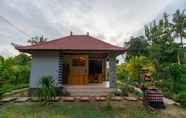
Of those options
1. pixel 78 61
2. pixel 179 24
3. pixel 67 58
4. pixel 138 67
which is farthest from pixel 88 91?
pixel 179 24

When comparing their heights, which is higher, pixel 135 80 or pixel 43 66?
pixel 43 66

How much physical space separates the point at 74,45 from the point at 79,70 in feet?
7.58

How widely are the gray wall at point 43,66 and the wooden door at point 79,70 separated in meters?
2.06

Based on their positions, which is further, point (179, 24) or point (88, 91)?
point (179, 24)

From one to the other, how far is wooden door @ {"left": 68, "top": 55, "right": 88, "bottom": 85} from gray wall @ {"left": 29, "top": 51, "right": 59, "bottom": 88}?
206 cm

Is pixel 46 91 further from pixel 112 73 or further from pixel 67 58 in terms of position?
pixel 67 58

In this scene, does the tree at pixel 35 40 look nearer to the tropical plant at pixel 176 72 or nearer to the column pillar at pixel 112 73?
the column pillar at pixel 112 73

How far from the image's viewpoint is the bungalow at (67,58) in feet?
32.7

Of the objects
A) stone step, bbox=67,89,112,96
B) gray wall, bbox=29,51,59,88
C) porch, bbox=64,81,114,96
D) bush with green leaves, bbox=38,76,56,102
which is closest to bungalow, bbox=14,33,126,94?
gray wall, bbox=29,51,59,88

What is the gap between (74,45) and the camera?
34.6 ft

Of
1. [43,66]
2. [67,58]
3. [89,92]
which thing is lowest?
[89,92]

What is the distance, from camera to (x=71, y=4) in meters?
12.3

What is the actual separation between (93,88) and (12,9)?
28.2 ft

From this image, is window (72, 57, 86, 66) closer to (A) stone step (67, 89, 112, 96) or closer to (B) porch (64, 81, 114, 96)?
(B) porch (64, 81, 114, 96)
